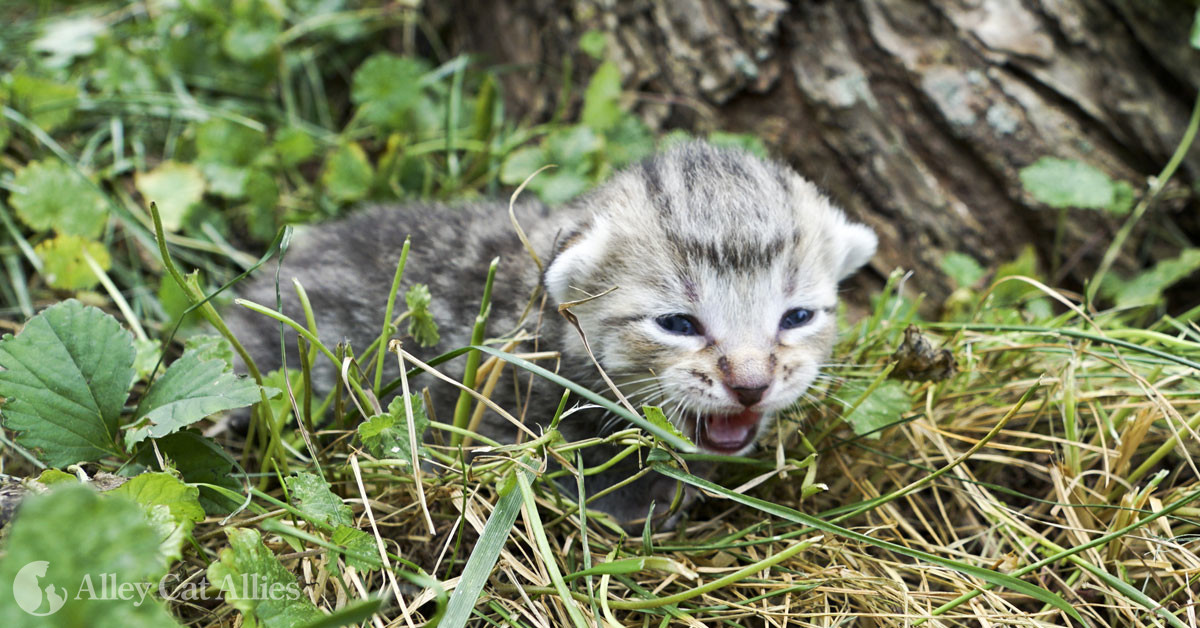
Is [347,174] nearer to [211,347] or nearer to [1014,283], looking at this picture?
[211,347]

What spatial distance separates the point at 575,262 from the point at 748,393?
663 millimetres

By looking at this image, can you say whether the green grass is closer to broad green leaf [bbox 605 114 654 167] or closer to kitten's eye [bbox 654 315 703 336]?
broad green leaf [bbox 605 114 654 167]

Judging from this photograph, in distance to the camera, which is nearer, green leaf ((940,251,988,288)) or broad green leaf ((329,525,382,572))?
broad green leaf ((329,525,382,572))

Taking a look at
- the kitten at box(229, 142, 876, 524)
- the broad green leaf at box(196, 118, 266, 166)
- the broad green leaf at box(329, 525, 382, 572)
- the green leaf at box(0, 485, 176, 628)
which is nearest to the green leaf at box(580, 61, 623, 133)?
the kitten at box(229, 142, 876, 524)

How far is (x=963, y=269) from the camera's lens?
3.57m

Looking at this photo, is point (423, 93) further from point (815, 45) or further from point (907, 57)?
point (907, 57)

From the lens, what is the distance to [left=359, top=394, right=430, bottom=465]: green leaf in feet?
7.18

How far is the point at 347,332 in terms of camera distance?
304 cm

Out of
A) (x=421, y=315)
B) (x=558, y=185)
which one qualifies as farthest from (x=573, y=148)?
(x=421, y=315)

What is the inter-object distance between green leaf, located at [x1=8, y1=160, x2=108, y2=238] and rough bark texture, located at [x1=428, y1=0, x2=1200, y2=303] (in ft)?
8.33

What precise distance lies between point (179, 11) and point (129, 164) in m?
1.26

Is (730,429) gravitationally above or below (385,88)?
below

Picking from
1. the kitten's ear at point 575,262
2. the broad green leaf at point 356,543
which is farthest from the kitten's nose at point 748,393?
the broad green leaf at point 356,543

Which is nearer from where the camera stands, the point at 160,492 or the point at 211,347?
the point at 160,492
